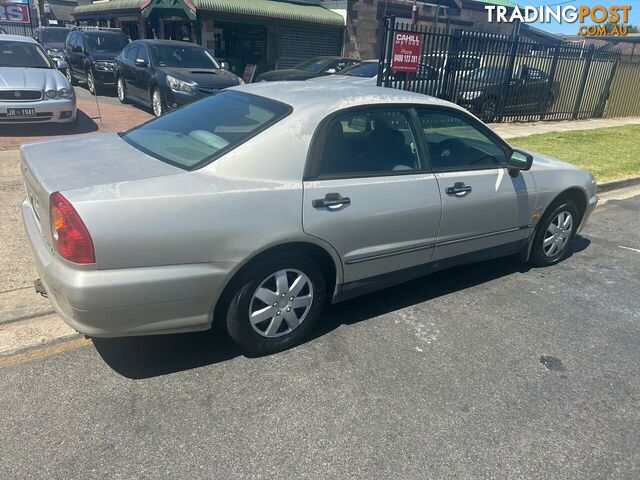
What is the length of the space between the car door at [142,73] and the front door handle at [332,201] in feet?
28.5

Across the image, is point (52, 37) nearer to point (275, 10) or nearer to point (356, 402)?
point (275, 10)

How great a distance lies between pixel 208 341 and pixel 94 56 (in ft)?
42.6

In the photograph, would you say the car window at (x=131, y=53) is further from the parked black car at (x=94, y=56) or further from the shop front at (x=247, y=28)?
the shop front at (x=247, y=28)

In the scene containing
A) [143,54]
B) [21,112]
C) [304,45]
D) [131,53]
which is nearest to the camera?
[21,112]

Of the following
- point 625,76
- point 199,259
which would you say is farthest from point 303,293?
point 625,76

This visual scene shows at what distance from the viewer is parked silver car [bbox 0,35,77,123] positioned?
821 centimetres

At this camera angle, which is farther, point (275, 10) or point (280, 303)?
point (275, 10)

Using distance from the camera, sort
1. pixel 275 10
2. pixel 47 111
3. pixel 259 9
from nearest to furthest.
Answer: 1. pixel 47 111
2. pixel 259 9
3. pixel 275 10

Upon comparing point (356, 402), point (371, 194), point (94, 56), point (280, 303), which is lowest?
point (356, 402)

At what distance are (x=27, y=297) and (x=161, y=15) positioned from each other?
18823 millimetres

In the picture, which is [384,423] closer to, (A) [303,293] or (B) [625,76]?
(A) [303,293]

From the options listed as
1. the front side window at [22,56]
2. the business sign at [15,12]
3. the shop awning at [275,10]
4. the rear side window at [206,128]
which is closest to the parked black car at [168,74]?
the front side window at [22,56]

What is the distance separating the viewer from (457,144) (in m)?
4.01

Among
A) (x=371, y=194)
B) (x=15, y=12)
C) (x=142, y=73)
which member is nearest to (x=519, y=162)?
(x=371, y=194)
